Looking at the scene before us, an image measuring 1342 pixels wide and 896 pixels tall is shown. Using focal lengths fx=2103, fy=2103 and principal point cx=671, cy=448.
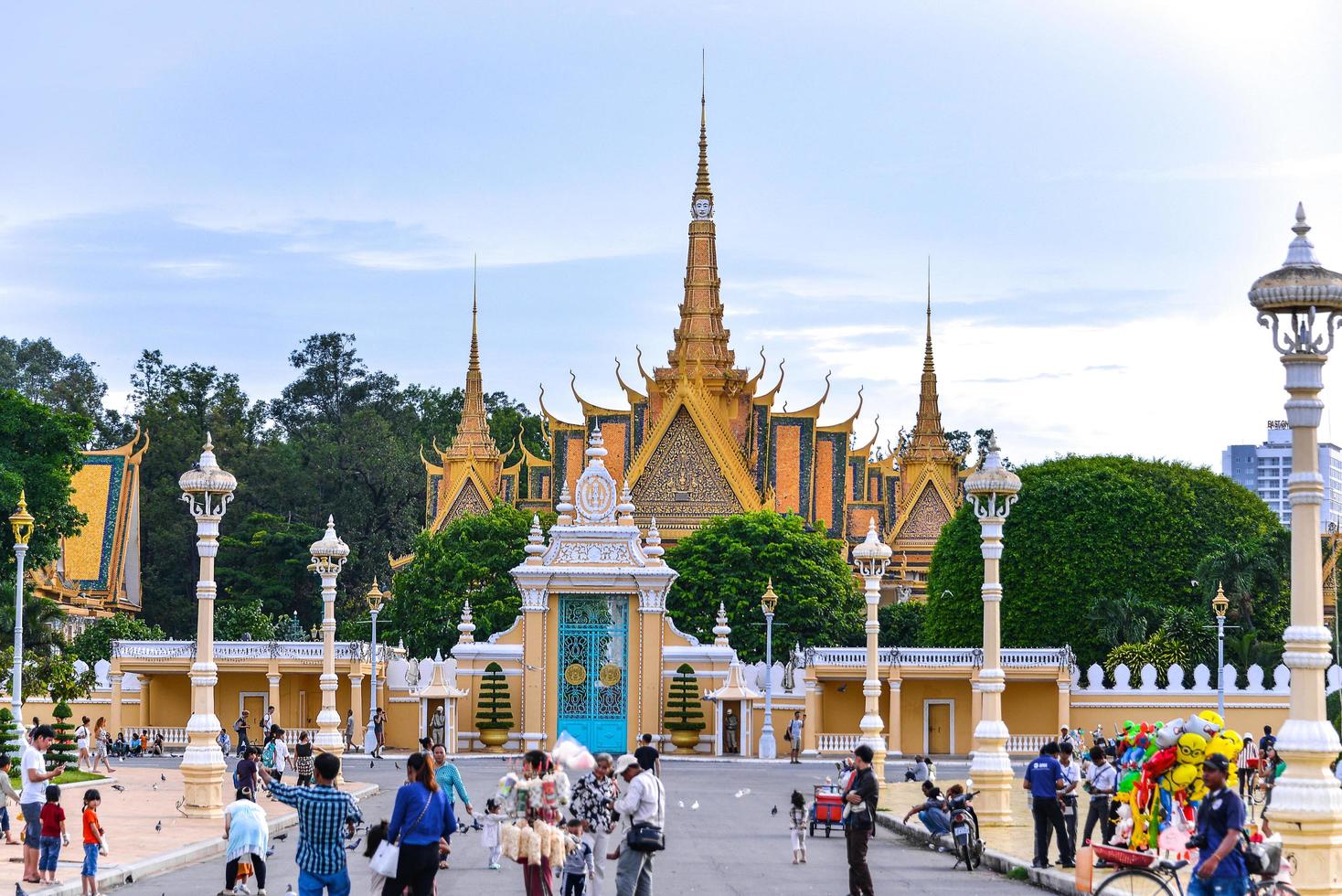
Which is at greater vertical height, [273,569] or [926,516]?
[926,516]

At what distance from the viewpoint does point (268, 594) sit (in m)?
75.1

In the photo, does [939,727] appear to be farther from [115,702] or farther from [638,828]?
[638,828]

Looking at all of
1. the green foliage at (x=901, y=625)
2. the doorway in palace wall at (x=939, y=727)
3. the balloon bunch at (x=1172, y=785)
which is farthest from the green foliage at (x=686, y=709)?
the balloon bunch at (x=1172, y=785)

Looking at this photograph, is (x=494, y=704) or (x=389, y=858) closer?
(x=389, y=858)

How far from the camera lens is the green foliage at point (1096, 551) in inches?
2041

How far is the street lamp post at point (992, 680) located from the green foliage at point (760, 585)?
27.6 metres

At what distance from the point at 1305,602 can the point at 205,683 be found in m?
15.5

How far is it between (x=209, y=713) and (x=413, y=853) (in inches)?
536

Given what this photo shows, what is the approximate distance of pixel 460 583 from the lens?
56.4 meters

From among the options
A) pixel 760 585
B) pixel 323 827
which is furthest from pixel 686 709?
pixel 323 827

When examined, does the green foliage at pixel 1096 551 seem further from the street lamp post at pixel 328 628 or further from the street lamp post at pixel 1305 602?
the street lamp post at pixel 1305 602

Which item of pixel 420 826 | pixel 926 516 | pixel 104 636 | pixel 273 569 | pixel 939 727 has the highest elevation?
pixel 926 516

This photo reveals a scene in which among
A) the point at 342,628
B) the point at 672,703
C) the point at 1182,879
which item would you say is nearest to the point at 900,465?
the point at 342,628

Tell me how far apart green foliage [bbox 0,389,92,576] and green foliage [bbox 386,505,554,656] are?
9.64 metres
